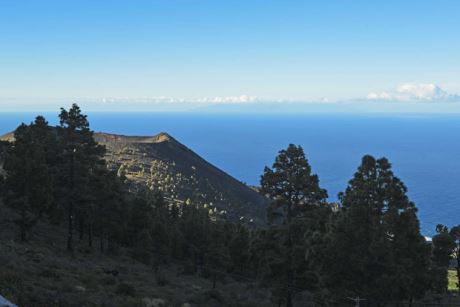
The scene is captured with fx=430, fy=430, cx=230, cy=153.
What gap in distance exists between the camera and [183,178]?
16538 cm

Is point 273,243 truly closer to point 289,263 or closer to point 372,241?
point 289,263

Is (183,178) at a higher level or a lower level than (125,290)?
lower

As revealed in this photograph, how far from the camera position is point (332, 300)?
2611 centimetres

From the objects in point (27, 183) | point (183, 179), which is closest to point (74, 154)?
point (27, 183)

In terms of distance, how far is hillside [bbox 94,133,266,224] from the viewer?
147m

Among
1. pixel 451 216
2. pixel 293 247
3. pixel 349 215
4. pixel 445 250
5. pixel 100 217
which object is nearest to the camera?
pixel 349 215

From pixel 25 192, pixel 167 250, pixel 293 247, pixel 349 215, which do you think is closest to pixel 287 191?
pixel 293 247

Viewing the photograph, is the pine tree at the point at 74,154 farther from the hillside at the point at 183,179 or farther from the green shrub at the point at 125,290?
the hillside at the point at 183,179

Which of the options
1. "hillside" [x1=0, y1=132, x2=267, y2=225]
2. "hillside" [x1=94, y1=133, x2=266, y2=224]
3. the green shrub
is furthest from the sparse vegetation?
"hillside" [x1=94, y1=133, x2=266, y2=224]

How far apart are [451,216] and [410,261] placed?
193394mm

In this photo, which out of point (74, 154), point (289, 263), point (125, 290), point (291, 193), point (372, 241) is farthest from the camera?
point (74, 154)

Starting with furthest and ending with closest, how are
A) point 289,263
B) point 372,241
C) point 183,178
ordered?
point 183,178 < point 289,263 < point 372,241

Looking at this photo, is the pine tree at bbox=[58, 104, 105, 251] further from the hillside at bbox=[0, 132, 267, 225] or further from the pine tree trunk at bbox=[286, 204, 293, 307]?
the hillside at bbox=[0, 132, 267, 225]

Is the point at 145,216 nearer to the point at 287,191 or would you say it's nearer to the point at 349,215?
the point at 287,191
